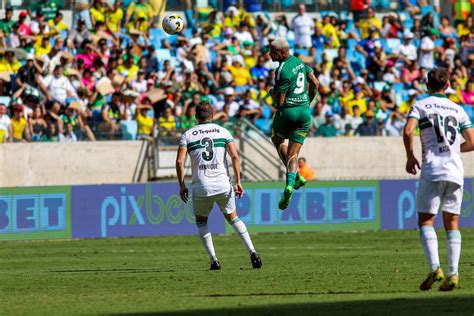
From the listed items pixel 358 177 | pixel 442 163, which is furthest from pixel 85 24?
pixel 442 163

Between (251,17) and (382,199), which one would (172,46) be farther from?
(382,199)

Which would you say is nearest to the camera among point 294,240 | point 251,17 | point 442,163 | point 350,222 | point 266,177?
point 442,163

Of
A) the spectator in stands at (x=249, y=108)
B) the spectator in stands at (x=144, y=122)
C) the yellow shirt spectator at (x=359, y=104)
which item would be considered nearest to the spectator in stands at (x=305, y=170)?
the spectator in stands at (x=249, y=108)

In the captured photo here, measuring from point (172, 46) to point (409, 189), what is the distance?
753 centimetres

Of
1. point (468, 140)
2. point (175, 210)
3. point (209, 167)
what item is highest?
point (468, 140)

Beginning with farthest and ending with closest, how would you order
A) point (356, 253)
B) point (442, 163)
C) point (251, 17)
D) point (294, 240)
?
point (251, 17)
point (294, 240)
point (356, 253)
point (442, 163)

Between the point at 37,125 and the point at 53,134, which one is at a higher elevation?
the point at 37,125

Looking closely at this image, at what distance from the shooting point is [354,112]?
101ft

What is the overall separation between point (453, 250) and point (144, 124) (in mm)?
17314

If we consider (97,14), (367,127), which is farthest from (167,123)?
(367,127)

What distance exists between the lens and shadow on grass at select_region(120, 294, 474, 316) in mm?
10398

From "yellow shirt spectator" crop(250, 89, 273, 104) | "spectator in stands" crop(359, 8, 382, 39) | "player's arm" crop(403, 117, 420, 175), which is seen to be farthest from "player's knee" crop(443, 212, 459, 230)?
"spectator in stands" crop(359, 8, 382, 39)

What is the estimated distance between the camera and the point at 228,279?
14.3 m

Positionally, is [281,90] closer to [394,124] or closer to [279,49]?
[279,49]
